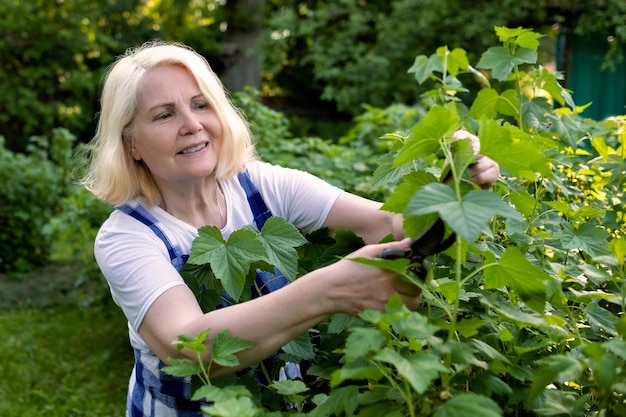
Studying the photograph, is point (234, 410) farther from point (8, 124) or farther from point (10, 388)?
point (8, 124)

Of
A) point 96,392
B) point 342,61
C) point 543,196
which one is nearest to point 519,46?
point 543,196

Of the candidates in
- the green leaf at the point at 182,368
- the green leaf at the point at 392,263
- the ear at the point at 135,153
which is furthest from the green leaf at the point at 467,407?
the ear at the point at 135,153

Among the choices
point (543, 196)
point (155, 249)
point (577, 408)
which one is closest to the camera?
point (577, 408)

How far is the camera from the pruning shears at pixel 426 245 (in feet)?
3.80

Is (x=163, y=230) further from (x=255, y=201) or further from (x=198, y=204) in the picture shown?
(x=255, y=201)

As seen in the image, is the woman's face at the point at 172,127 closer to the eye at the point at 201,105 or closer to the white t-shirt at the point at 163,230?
the eye at the point at 201,105

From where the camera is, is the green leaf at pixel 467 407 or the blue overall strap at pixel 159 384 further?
the blue overall strap at pixel 159 384

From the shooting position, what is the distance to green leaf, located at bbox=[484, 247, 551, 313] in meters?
1.21

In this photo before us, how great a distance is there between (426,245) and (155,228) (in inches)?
39.3

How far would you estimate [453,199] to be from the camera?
3.61 ft

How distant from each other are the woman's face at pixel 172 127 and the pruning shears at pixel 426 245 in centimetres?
98

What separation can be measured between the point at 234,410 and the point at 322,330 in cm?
65

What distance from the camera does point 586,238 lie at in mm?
1652

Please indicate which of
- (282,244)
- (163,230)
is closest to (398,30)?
(163,230)
